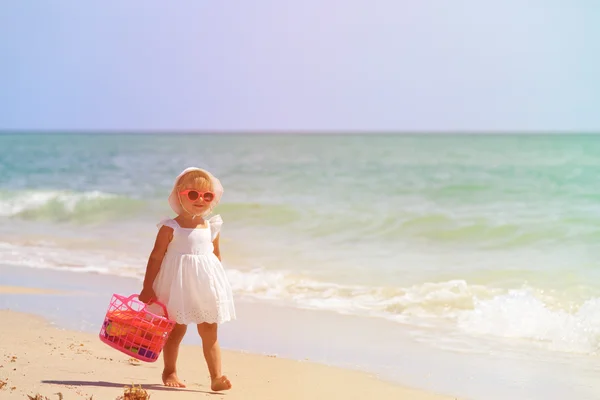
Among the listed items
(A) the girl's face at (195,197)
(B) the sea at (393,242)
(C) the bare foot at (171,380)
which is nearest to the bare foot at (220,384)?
(C) the bare foot at (171,380)

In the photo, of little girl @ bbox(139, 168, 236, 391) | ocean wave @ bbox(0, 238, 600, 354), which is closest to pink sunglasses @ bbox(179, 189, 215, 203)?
little girl @ bbox(139, 168, 236, 391)

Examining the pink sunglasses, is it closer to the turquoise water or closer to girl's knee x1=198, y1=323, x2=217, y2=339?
girl's knee x1=198, y1=323, x2=217, y2=339

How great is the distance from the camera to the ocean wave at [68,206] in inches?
681

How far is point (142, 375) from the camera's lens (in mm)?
4957

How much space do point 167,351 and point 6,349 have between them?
1284 millimetres

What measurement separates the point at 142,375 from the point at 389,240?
28.1 feet

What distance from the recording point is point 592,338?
674 centimetres

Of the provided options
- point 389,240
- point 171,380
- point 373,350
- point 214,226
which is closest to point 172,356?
point 171,380

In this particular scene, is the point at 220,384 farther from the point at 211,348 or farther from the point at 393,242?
the point at 393,242

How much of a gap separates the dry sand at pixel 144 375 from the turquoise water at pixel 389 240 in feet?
5.28

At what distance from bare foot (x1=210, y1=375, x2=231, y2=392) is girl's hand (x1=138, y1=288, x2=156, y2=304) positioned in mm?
557

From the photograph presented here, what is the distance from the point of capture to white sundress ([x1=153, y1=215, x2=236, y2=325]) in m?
4.51

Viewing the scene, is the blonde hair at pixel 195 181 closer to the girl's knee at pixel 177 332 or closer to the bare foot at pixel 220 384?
the girl's knee at pixel 177 332

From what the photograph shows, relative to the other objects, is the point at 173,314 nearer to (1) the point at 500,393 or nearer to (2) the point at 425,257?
(1) the point at 500,393
